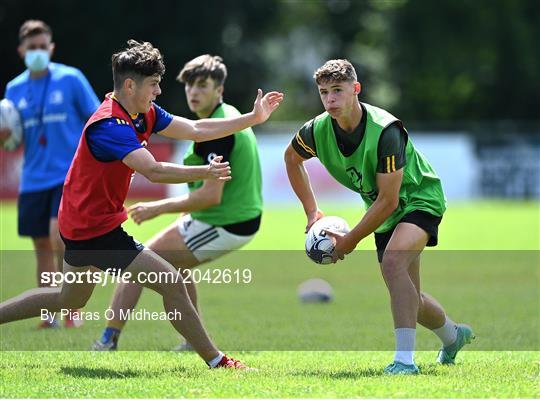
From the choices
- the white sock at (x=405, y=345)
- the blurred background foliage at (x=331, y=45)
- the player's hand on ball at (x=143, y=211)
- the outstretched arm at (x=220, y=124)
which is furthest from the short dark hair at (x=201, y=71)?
the blurred background foliage at (x=331, y=45)

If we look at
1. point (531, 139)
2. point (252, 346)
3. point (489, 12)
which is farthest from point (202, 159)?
point (489, 12)

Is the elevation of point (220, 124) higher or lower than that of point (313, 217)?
higher

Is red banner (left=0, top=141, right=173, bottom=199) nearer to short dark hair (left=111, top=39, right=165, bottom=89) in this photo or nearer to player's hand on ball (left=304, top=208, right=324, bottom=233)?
player's hand on ball (left=304, top=208, right=324, bottom=233)

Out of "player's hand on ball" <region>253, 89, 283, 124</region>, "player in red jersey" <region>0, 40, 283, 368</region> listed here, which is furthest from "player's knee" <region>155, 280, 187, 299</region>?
"player's hand on ball" <region>253, 89, 283, 124</region>

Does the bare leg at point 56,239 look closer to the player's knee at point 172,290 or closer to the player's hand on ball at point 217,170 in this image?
Answer: the player's knee at point 172,290

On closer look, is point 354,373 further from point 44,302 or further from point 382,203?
point 44,302

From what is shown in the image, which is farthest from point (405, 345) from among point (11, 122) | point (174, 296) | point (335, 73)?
point (11, 122)

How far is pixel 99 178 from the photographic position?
6.87m

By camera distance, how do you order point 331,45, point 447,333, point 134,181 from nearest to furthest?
point 447,333
point 134,181
point 331,45

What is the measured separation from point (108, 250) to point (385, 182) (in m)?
1.85

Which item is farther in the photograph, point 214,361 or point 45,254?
point 45,254

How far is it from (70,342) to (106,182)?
2279 mm

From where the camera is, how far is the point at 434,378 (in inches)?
261

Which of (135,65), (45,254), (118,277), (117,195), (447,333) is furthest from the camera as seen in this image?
(45,254)
